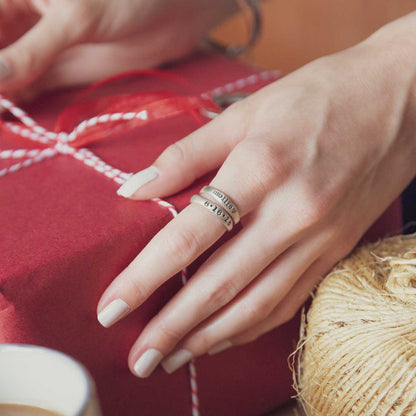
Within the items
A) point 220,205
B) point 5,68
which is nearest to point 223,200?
point 220,205

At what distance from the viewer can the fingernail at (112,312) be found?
1.40ft

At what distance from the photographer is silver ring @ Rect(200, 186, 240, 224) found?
1.42 ft

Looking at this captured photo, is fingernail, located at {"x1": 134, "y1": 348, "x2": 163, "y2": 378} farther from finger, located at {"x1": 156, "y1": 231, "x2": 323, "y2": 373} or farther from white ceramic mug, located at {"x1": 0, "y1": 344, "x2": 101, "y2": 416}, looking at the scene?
white ceramic mug, located at {"x1": 0, "y1": 344, "x2": 101, "y2": 416}

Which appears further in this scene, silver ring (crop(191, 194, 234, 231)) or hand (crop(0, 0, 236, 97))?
hand (crop(0, 0, 236, 97))

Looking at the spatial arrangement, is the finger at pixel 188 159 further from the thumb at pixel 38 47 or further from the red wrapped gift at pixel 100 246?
the thumb at pixel 38 47

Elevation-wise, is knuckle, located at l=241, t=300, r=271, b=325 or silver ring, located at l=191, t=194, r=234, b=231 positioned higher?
silver ring, located at l=191, t=194, r=234, b=231

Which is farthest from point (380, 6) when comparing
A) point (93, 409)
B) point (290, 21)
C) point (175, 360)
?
point (93, 409)

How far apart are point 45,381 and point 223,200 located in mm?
182

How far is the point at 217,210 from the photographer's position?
43cm

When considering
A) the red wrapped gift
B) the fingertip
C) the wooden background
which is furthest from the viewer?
the wooden background

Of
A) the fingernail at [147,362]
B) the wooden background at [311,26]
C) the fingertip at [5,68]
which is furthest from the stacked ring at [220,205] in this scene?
the wooden background at [311,26]

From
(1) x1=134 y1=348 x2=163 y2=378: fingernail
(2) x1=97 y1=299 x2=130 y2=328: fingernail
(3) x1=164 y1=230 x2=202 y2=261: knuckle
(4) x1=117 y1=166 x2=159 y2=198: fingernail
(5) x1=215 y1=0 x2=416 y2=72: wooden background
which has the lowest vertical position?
(5) x1=215 y1=0 x2=416 y2=72: wooden background

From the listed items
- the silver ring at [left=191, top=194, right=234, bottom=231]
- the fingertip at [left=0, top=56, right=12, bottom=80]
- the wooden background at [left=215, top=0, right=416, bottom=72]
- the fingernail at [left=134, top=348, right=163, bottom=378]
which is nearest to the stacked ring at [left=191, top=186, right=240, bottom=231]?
the silver ring at [left=191, top=194, right=234, bottom=231]

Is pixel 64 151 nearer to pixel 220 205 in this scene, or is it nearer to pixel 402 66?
pixel 220 205
